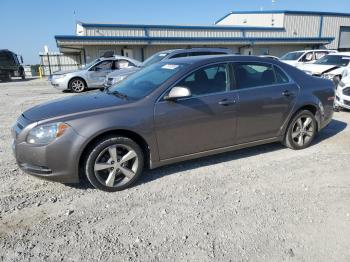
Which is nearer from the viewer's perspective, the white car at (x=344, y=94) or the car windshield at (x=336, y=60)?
the white car at (x=344, y=94)

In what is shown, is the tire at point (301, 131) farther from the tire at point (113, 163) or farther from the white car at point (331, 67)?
the white car at point (331, 67)

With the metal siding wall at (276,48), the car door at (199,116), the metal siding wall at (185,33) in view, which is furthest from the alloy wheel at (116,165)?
the metal siding wall at (276,48)

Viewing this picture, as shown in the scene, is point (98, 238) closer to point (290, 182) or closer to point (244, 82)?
point (290, 182)

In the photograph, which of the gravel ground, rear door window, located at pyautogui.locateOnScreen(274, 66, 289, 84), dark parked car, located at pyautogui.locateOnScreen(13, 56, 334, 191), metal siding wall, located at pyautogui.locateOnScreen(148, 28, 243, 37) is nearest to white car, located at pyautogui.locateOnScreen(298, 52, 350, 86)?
dark parked car, located at pyautogui.locateOnScreen(13, 56, 334, 191)

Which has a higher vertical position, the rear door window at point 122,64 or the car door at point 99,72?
the rear door window at point 122,64

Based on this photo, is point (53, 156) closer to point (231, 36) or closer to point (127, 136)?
point (127, 136)

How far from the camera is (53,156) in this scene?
11.1 feet

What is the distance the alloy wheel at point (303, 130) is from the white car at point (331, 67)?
623 centimetres

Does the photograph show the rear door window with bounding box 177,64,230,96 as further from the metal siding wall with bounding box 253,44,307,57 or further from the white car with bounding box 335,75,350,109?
the metal siding wall with bounding box 253,44,307,57

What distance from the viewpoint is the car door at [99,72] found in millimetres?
13977

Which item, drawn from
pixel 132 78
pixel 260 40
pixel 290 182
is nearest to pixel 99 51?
pixel 260 40

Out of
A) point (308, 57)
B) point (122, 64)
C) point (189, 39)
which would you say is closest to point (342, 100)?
point (122, 64)

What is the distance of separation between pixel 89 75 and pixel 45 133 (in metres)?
11.1

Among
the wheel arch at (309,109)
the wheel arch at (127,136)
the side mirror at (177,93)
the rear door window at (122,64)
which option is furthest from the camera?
the rear door window at (122,64)
